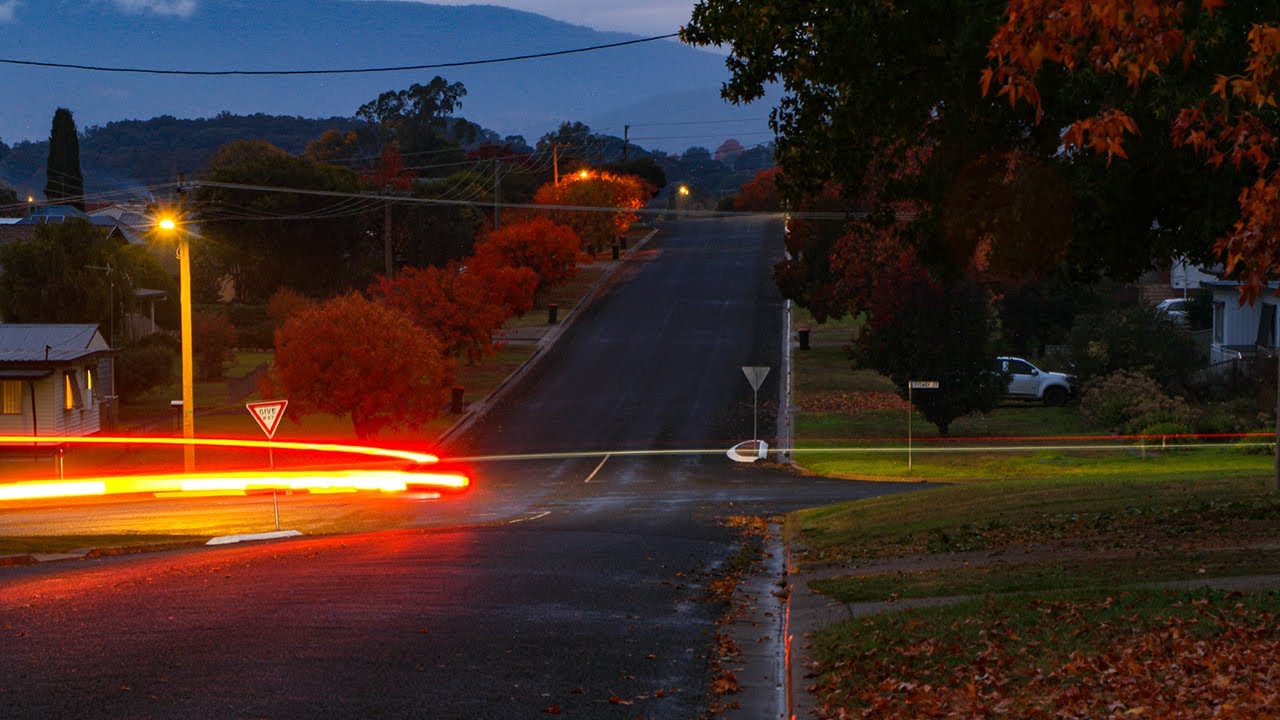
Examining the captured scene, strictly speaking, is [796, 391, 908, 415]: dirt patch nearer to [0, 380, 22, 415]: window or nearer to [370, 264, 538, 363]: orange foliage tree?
[370, 264, 538, 363]: orange foliage tree

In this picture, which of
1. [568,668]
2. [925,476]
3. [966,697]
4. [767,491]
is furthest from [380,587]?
[925,476]

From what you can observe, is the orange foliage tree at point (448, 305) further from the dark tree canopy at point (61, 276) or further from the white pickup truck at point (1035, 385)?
the white pickup truck at point (1035, 385)

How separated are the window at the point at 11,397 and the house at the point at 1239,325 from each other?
41.9 m

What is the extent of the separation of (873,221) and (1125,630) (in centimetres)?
958

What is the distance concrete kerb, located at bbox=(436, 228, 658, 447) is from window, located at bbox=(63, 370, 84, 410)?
43.1 ft

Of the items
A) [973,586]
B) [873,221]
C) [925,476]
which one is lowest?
[925,476]

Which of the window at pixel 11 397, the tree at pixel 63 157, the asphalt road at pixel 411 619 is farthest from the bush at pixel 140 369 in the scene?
the tree at pixel 63 157

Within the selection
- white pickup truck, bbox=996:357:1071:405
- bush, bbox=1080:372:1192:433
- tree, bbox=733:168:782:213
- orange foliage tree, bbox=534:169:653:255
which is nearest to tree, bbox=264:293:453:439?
bush, bbox=1080:372:1192:433

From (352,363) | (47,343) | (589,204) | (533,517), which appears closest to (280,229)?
(589,204)

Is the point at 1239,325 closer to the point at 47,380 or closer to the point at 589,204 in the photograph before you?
the point at 47,380

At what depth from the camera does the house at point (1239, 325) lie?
48875 millimetres

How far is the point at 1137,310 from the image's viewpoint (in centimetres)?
4931

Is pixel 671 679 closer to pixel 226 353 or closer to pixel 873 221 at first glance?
pixel 873 221

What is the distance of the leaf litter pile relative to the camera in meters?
8.19
